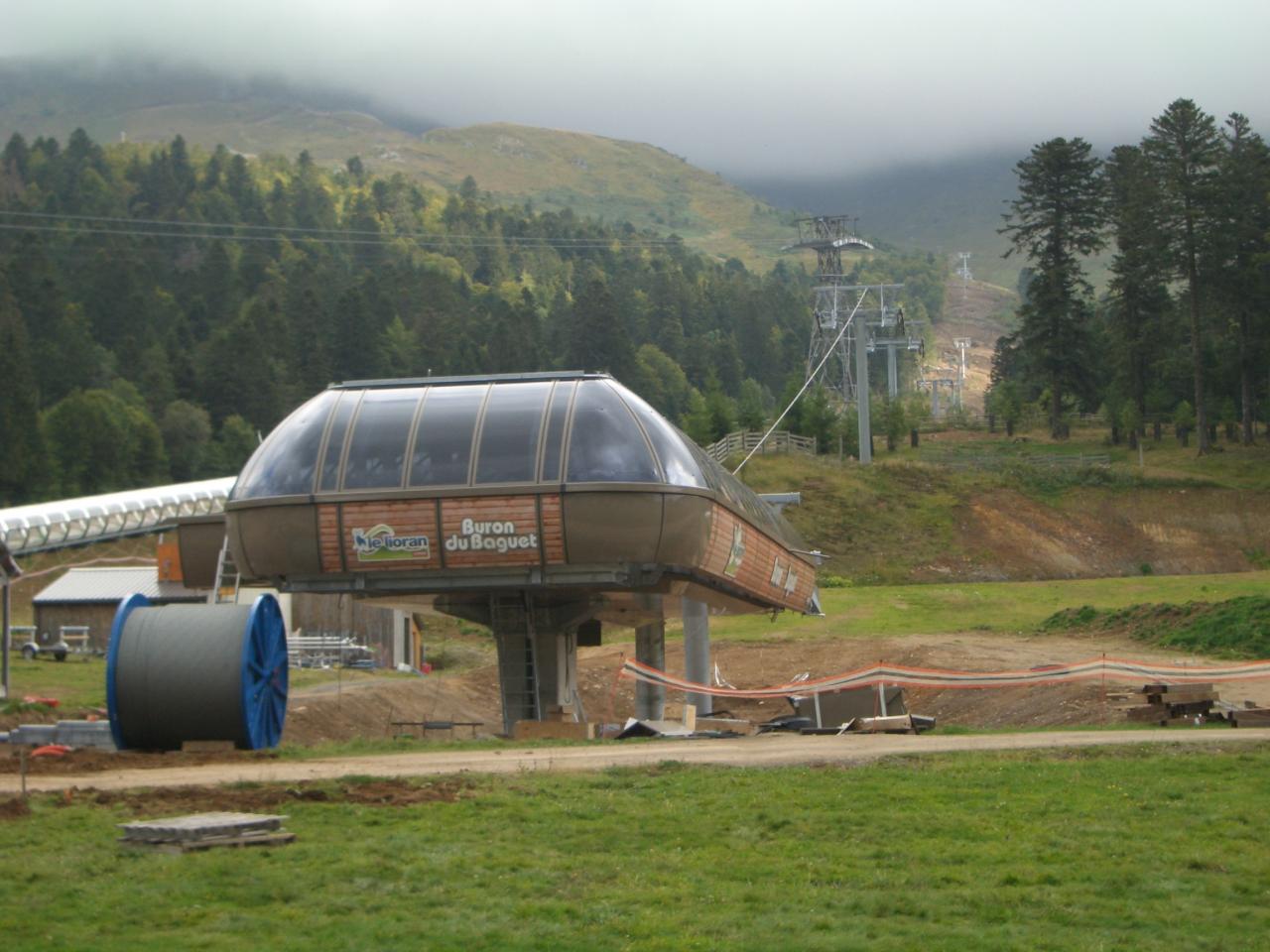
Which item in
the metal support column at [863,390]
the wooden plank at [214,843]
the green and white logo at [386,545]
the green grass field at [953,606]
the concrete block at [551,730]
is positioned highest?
the metal support column at [863,390]

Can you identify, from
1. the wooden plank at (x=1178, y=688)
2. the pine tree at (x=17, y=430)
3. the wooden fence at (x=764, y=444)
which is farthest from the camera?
the pine tree at (x=17, y=430)

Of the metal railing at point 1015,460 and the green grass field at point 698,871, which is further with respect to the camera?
the metal railing at point 1015,460

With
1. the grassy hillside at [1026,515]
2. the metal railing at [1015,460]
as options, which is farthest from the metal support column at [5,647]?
the metal railing at [1015,460]

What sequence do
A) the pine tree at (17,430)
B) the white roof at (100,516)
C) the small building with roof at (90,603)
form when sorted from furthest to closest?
the pine tree at (17,430) < the white roof at (100,516) < the small building with roof at (90,603)

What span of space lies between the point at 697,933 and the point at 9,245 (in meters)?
167

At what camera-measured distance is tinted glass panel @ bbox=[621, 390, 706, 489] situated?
28078 millimetres

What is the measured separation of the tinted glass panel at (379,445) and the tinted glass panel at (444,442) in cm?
28

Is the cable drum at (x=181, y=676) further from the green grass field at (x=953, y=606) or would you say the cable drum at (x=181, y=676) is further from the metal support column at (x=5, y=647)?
the green grass field at (x=953, y=606)

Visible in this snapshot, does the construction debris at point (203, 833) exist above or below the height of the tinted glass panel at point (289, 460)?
below

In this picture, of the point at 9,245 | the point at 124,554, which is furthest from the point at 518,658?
the point at 9,245

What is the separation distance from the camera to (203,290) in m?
158

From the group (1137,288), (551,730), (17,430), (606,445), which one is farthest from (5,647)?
(1137,288)

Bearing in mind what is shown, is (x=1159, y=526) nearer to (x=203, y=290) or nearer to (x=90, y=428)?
(x=90, y=428)

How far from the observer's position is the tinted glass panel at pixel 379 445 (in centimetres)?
2794
